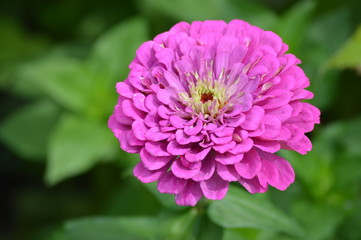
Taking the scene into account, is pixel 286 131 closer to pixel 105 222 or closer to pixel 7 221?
pixel 105 222

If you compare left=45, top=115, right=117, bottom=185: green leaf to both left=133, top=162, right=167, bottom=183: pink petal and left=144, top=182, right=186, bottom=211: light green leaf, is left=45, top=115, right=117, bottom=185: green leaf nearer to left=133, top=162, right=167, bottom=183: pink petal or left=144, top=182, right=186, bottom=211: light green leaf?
left=144, top=182, right=186, bottom=211: light green leaf

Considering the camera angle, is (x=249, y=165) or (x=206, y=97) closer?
(x=249, y=165)

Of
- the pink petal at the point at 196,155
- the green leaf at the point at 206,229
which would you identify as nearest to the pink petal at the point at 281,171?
the pink petal at the point at 196,155

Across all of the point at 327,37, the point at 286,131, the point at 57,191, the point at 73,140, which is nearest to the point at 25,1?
the point at 57,191

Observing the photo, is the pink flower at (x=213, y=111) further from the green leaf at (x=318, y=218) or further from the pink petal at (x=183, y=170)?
the green leaf at (x=318, y=218)

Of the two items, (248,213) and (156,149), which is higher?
(156,149)

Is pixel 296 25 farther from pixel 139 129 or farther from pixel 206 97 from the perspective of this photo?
pixel 139 129

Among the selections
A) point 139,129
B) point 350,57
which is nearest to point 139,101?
point 139,129
